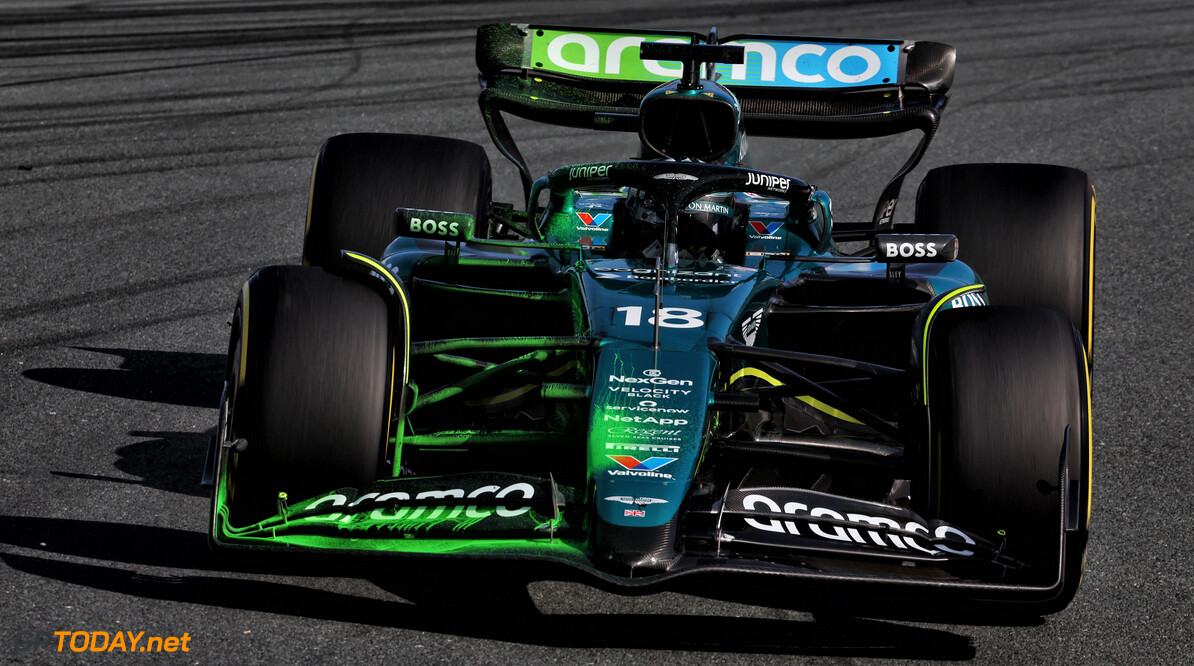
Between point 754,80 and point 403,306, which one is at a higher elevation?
point 754,80

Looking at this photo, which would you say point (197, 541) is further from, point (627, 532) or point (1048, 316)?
point (1048, 316)

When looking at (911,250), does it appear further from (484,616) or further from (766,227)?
(484,616)

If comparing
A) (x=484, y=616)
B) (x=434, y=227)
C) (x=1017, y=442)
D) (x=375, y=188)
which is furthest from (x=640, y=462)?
(x=375, y=188)

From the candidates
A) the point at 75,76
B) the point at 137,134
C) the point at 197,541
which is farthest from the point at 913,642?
the point at 75,76

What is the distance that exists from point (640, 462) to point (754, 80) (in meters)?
3.36

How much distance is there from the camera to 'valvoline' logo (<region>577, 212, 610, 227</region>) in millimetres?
6133

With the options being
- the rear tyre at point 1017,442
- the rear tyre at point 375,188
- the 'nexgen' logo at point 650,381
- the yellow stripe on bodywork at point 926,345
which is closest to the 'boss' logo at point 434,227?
the rear tyre at point 375,188

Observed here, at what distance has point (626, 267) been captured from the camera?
5082 mm

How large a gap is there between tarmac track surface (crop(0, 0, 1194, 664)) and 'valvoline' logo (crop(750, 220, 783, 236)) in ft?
5.18

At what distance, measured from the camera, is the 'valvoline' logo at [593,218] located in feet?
20.1

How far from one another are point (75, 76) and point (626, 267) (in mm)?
8354

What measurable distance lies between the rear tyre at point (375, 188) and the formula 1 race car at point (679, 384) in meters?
0.01

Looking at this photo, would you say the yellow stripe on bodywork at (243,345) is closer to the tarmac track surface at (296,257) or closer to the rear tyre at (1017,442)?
the tarmac track surface at (296,257)

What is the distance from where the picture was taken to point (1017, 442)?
3.88m
